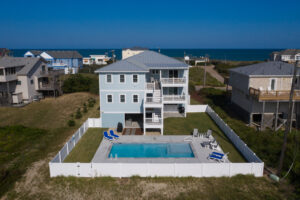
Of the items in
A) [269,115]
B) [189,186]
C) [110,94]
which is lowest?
[189,186]

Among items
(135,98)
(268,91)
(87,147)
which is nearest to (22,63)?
(135,98)

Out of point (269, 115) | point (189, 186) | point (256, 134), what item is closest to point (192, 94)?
point (269, 115)

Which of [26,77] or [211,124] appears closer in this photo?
[211,124]

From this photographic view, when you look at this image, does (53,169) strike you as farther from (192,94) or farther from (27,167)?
(192,94)

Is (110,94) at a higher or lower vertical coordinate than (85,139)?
higher

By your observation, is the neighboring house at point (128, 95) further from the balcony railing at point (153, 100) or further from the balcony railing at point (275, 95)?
the balcony railing at point (275, 95)

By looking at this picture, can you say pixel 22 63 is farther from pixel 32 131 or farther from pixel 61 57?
pixel 61 57

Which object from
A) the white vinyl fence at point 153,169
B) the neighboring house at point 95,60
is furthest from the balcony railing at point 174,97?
the neighboring house at point 95,60
